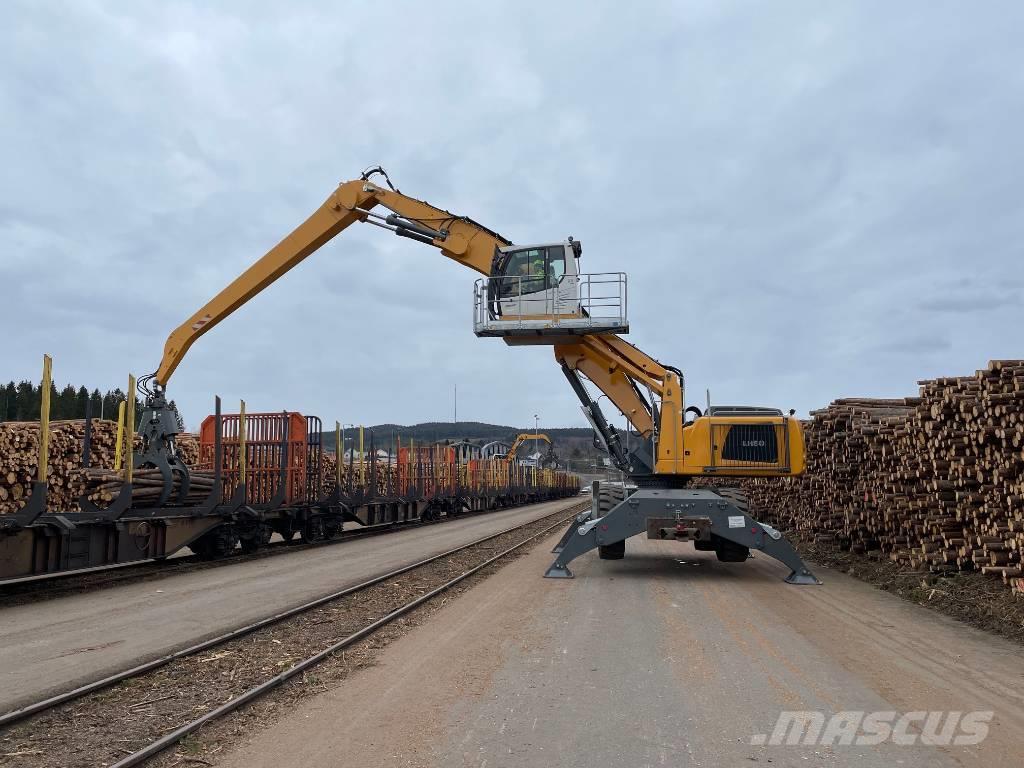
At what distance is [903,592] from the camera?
9.95m

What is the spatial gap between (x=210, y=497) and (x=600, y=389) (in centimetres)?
717

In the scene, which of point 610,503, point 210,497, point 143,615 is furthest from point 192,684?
point 210,497

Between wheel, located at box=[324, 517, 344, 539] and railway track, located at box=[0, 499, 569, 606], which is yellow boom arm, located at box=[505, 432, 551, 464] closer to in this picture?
wheel, located at box=[324, 517, 344, 539]

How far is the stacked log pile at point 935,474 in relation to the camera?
8461mm

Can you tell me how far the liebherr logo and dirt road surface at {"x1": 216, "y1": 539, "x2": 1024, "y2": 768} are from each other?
91 millimetres

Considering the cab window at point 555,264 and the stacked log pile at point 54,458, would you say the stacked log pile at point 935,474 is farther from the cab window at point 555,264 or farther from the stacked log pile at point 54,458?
the stacked log pile at point 54,458

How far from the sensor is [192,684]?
5715 mm

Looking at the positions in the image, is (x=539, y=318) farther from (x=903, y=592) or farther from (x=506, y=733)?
(x=506, y=733)

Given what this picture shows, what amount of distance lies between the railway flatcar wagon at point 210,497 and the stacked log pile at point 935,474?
11.1 meters

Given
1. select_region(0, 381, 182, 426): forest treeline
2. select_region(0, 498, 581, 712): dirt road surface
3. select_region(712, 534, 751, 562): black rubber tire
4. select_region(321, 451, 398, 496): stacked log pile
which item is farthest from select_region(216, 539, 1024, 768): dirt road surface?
select_region(0, 381, 182, 426): forest treeline

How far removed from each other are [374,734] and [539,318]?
873 cm

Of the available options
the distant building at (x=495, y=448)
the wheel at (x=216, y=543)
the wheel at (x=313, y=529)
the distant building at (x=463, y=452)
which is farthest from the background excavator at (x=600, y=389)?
the distant building at (x=495, y=448)

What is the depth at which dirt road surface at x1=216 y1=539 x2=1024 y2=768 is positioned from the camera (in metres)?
4.32

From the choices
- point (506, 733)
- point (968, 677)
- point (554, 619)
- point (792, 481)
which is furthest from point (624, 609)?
point (792, 481)
